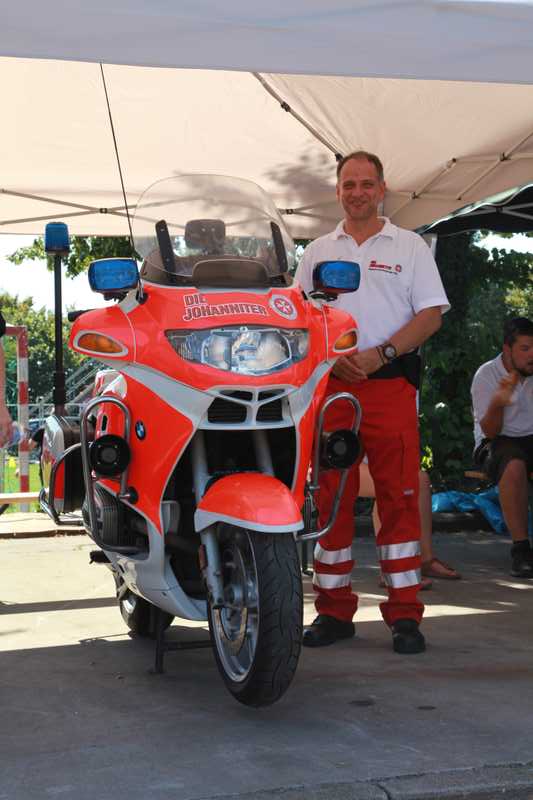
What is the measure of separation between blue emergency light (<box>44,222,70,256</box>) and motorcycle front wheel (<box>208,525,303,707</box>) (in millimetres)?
2430

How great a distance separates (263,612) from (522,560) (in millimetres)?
4015

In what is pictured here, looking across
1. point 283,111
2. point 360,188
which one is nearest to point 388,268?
point 360,188

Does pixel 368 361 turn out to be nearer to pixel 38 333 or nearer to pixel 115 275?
pixel 115 275

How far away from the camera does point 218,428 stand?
390 centimetres

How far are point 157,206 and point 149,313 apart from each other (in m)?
0.65

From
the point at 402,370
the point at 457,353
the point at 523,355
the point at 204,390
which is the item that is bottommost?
A: the point at 204,390

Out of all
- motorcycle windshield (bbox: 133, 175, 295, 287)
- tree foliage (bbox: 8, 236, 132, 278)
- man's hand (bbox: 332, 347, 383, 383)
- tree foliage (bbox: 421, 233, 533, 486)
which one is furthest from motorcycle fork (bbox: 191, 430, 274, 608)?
tree foliage (bbox: 8, 236, 132, 278)

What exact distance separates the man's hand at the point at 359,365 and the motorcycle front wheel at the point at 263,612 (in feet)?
4.19

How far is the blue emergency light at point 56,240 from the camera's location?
232 inches

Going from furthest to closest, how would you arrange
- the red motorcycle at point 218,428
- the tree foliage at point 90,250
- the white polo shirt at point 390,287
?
the tree foliage at point 90,250 < the white polo shirt at point 390,287 < the red motorcycle at point 218,428

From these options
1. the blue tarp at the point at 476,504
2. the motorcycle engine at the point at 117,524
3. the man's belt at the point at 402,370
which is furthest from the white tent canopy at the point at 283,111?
the blue tarp at the point at 476,504

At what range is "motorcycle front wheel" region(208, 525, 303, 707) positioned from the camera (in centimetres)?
367

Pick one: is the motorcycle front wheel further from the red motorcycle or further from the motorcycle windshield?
the motorcycle windshield

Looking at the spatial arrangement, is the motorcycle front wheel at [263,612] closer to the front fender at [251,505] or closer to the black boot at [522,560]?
the front fender at [251,505]
